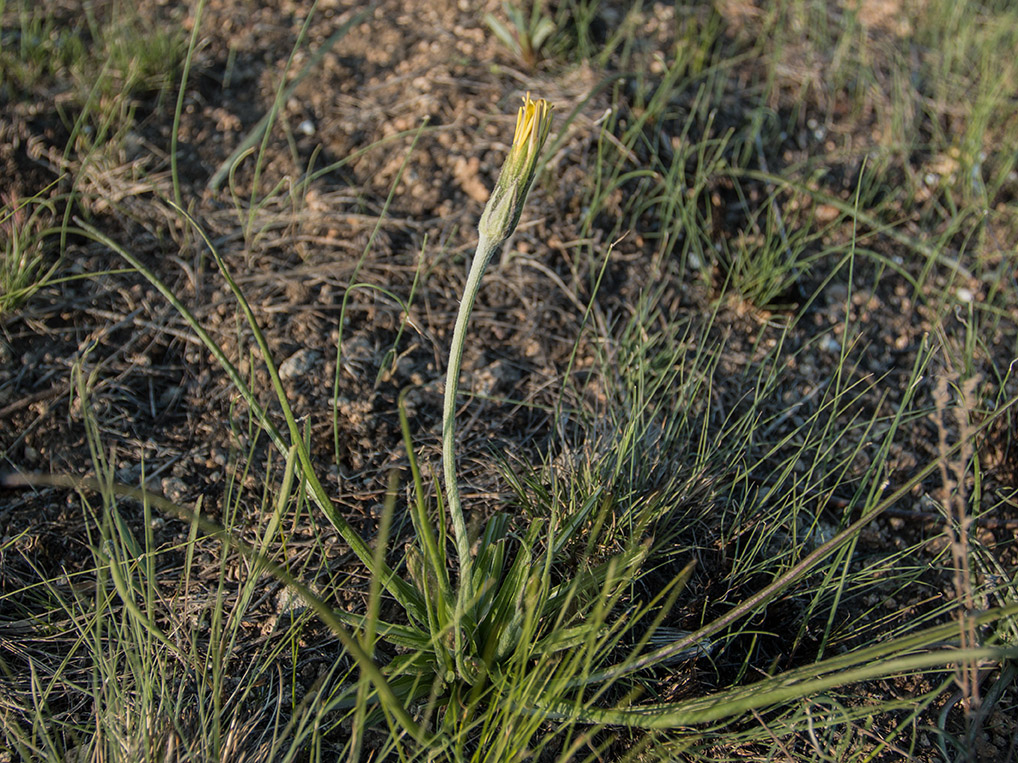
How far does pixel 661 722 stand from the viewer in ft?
3.66

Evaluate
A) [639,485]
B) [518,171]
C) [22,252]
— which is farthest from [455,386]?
[22,252]

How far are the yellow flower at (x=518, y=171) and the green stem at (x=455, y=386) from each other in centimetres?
3

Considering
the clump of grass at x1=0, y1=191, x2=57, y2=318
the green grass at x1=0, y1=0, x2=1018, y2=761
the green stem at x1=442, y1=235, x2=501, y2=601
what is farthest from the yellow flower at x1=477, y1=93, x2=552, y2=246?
the clump of grass at x1=0, y1=191, x2=57, y2=318

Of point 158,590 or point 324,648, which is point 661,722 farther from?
point 158,590

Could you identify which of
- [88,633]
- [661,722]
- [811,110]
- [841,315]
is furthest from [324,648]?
[811,110]

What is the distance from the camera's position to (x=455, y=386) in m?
1.10

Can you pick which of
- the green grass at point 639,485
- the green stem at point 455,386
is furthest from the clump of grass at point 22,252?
the green stem at point 455,386

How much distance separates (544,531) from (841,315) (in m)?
1.13

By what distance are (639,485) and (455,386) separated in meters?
0.60

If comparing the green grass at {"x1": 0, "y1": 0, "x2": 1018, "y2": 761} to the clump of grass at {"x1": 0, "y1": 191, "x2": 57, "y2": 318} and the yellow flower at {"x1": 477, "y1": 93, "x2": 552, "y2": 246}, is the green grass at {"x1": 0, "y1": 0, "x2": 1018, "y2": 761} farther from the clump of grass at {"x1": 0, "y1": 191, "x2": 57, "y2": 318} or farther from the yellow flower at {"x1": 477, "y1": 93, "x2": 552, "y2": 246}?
the yellow flower at {"x1": 477, "y1": 93, "x2": 552, "y2": 246}

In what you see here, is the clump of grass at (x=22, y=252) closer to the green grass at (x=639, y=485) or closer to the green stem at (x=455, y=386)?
the green grass at (x=639, y=485)

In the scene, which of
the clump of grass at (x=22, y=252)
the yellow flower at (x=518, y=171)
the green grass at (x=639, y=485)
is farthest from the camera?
the clump of grass at (x=22, y=252)

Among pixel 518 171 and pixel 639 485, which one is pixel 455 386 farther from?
pixel 639 485

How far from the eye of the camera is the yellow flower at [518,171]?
103 cm
